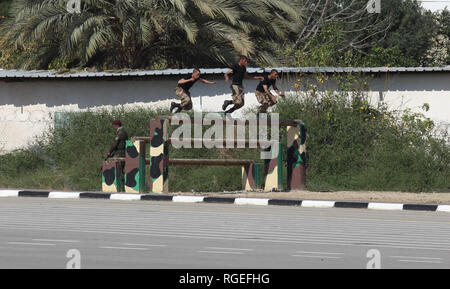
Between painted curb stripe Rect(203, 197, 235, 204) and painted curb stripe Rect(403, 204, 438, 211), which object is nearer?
painted curb stripe Rect(403, 204, 438, 211)

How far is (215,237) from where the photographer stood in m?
11.9

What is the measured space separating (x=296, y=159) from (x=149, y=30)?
833cm

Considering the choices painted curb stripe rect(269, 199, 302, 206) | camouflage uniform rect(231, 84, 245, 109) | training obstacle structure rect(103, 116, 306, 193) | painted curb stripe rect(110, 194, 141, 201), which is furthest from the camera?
camouflage uniform rect(231, 84, 245, 109)

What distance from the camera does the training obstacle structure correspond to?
68.9ft

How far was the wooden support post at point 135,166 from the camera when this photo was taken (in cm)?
2144

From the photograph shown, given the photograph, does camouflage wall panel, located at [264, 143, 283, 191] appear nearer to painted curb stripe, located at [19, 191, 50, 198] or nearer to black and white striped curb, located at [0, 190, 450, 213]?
black and white striped curb, located at [0, 190, 450, 213]

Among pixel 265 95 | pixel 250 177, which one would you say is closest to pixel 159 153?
pixel 250 177

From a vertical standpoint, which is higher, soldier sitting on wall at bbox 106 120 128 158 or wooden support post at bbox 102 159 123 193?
soldier sitting on wall at bbox 106 120 128 158

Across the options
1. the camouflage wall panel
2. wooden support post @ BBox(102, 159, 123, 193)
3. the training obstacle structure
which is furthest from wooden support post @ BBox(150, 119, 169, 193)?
the camouflage wall panel

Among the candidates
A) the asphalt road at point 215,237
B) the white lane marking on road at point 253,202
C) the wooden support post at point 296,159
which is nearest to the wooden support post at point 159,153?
the white lane marking on road at point 253,202

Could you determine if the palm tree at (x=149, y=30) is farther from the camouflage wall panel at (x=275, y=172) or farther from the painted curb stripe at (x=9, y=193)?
the painted curb stripe at (x=9, y=193)

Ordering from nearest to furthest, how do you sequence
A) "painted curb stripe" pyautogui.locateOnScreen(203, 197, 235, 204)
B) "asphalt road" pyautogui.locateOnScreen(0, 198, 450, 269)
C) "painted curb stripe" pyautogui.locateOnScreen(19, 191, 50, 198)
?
"asphalt road" pyautogui.locateOnScreen(0, 198, 450, 269)
"painted curb stripe" pyautogui.locateOnScreen(203, 197, 235, 204)
"painted curb stripe" pyautogui.locateOnScreen(19, 191, 50, 198)

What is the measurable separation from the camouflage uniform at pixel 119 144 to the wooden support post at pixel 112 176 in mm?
542

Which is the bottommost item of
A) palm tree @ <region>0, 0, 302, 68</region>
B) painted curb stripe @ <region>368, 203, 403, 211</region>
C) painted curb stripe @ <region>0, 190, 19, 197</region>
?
painted curb stripe @ <region>0, 190, 19, 197</region>
